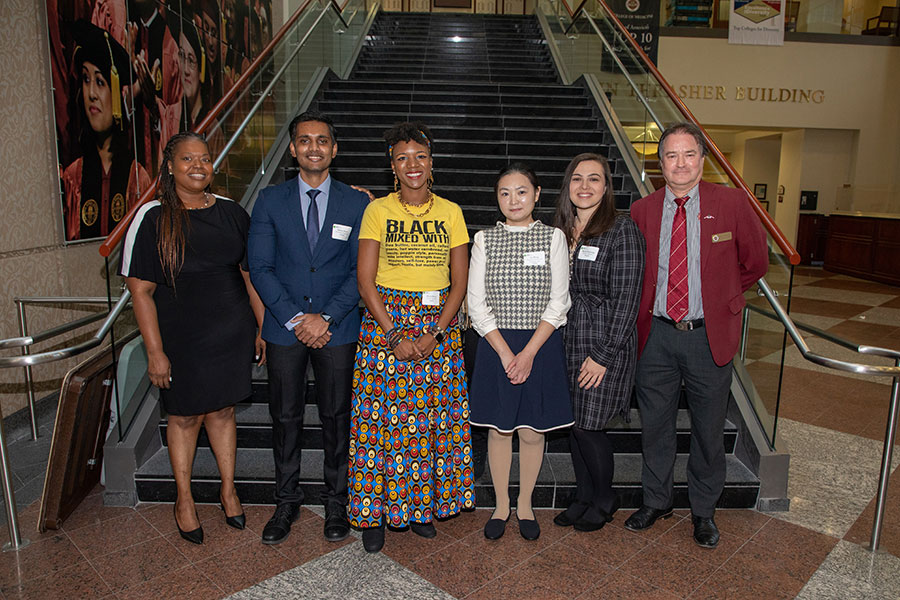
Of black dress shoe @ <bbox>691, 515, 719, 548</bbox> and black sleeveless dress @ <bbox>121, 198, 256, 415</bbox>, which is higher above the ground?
black sleeveless dress @ <bbox>121, 198, 256, 415</bbox>

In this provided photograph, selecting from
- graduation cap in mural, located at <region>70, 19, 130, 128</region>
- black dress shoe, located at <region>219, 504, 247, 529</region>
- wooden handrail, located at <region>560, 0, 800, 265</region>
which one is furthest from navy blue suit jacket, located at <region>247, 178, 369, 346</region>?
graduation cap in mural, located at <region>70, 19, 130, 128</region>

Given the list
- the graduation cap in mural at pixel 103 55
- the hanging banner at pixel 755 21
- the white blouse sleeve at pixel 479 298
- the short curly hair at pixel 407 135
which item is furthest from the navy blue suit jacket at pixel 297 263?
the hanging banner at pixel 755 21

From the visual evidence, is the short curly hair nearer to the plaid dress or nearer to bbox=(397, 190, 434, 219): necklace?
bbox=(397, 190, 434, 219): necklace

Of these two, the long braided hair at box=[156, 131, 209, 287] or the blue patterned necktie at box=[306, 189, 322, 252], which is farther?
the blue patterned necktie at box=[306, 189, 322, 252]

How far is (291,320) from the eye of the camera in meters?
2.50

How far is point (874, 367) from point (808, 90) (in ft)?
40.5

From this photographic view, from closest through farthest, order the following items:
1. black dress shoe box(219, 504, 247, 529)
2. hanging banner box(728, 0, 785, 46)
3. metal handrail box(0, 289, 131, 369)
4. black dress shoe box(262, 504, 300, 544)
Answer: metal handrail box(0, 289, 131, 369) < black dress shoe box(262, 504, 300, 544) < black dress shoe box(219, 504, 247, 529) < hanging banner box(728, 0, 785, 46)

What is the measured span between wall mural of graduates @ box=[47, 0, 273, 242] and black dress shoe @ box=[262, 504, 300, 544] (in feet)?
7.62

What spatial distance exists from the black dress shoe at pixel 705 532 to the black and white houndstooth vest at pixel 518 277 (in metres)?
1.20

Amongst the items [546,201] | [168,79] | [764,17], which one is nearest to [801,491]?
[546,201]

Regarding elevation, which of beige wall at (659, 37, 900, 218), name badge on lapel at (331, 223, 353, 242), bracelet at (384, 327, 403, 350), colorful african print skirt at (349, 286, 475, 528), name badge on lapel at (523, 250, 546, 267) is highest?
beige wall at (659, 37, 900, 218)

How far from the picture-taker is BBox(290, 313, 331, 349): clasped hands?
98.2 inches

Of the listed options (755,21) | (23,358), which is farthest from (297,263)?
(755,21)

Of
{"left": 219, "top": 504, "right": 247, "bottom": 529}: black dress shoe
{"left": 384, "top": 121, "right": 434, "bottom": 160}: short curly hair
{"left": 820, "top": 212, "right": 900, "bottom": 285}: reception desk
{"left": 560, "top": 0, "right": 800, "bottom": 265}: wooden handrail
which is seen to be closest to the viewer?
{"left": 384, "top": 121, "right": 434, "bottom": 160}: short curly hair
